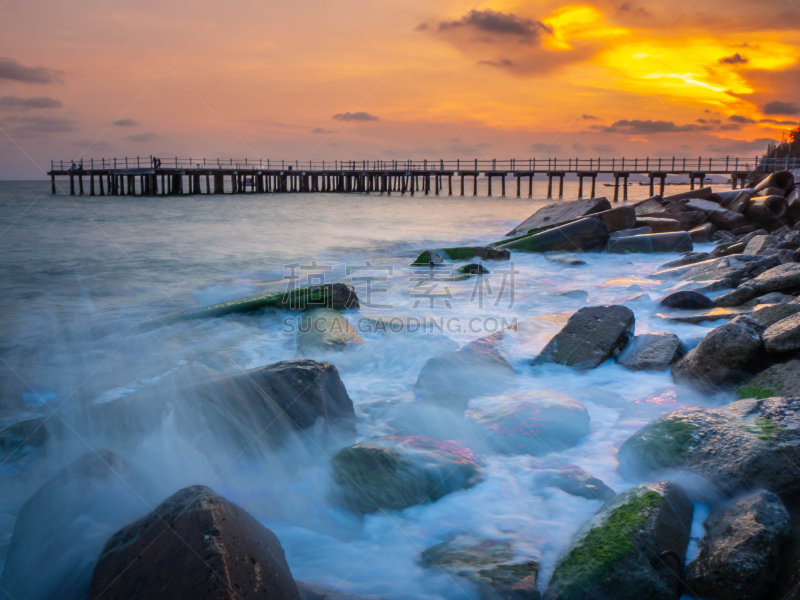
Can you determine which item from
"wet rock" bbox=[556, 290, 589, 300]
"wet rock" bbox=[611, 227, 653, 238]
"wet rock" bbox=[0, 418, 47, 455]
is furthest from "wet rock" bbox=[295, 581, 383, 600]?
"wet rock" bbox=[611, 227, 653, 238]

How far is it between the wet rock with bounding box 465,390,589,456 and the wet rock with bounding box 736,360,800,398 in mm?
990

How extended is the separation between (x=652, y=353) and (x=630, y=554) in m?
2.64

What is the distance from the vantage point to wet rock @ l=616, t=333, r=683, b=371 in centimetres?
405

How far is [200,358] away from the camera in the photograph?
4977 millimetres

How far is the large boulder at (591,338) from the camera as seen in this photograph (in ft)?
14.0

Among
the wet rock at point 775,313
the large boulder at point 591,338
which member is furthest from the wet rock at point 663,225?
the wet rock at point 775,313

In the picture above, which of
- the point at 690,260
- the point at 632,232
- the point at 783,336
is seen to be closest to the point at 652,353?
the point at 783,336

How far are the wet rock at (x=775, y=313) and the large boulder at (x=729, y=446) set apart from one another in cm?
138

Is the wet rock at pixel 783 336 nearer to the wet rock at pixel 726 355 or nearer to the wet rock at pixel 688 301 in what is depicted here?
the wet rock at pixel 726 355

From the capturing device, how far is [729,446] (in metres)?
2.34

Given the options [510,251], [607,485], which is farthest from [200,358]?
[510,251]

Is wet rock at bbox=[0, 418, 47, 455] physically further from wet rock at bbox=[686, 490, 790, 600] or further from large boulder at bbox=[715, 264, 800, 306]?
large boulder at bbox=[715, 264, 800, 306]

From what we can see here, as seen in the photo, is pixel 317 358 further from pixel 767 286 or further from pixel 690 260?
pixel 690 260

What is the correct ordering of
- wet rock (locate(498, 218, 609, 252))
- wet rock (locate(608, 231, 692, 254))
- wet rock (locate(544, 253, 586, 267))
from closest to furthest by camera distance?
wet rock (locate(544, 253, 586, 267)) → wet rock (locate(608, 231, 692, 254)) → wet rock (locate(498, 218, 609, 252))
